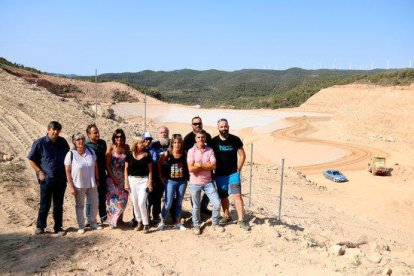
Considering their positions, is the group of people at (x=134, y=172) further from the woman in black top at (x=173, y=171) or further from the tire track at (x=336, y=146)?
the tire track at (x=336, y=146)

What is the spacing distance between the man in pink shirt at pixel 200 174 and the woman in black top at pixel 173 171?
163 millimetres

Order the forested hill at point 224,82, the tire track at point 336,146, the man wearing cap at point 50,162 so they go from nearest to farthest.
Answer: the man wearing cap at point 50,162 < the tire track at point 336,146 < the forested hill at point 224,82

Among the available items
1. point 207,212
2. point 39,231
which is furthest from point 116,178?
point 207,212

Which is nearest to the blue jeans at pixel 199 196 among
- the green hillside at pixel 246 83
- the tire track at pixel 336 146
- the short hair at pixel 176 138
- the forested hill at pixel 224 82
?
the short hair at pixel 176 138

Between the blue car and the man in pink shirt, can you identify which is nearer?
the man in pink shirt

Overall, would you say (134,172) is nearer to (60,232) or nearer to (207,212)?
(60,232)

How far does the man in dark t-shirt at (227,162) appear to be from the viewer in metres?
5.63

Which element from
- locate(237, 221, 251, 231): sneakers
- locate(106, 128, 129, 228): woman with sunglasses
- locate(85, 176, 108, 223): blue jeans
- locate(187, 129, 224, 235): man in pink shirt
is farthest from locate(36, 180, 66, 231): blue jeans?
locate(237, 221, 251, 231): sneakers

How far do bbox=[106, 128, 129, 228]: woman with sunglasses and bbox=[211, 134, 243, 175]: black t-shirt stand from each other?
137 cm

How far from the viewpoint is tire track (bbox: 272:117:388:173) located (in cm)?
2088

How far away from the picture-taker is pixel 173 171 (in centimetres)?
556

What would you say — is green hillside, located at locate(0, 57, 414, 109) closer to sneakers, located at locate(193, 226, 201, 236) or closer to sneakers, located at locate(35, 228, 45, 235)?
sneakers, located at locate(35, 228, 45, 235)

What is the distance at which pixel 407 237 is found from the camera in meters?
10.4

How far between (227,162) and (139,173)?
4.40ft
